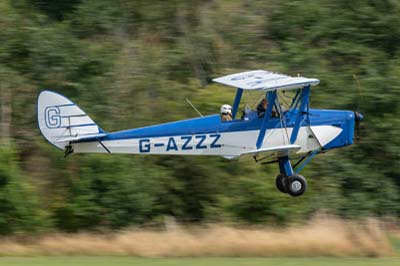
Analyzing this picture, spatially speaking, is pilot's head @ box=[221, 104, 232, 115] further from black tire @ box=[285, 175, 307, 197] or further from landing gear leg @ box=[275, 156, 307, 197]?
black tire @ box=[285, 175, 307, 197]

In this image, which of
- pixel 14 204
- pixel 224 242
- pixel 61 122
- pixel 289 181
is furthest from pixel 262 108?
pixel 14 204

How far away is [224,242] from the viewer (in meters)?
23.1

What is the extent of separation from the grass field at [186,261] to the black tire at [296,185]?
139 centimetres

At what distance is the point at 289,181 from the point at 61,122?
15.3ft

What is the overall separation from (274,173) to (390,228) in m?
3.73

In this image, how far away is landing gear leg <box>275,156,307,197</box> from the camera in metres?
19.5

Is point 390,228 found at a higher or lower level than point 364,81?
lower

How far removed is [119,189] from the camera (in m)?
25.8

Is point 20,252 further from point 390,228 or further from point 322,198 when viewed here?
point 390,228

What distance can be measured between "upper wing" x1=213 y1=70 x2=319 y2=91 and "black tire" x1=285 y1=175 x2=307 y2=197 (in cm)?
192

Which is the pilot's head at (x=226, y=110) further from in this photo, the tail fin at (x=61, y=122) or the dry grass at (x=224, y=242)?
the dry grass at (x=224, y=242)

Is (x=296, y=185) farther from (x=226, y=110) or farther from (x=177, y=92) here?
(x=177, y=92)

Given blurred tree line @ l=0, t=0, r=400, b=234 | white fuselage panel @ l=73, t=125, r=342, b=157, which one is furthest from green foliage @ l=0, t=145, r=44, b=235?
white fuselage panel @ l=73, t=125, r=342, b=157

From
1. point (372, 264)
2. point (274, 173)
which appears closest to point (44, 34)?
point (274, 173)
